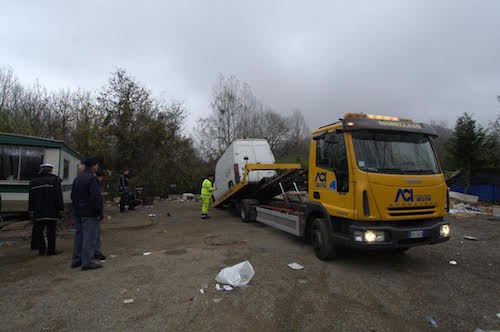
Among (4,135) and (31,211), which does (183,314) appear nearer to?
(31,211)

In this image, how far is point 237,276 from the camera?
4.09 metres

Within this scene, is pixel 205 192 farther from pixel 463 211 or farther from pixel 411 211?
pixel 463 211

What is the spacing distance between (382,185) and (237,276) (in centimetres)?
259

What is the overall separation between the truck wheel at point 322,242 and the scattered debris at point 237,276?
1.55m

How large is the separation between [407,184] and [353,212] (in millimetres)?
945

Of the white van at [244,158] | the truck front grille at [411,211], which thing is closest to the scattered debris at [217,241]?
the white van at [244,158]

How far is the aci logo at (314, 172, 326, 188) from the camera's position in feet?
17.2

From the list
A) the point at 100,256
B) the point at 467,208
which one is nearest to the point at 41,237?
the point at 100,256

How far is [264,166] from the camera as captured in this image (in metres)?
8.33

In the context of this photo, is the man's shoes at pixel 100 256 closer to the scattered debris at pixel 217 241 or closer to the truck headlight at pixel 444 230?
the scattered debris at pixel 217 241

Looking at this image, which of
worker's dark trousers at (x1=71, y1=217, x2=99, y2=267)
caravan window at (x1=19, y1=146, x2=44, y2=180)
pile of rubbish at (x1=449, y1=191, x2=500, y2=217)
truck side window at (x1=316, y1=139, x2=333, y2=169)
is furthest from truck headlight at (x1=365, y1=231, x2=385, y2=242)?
caravan window at (x1=19, y1=146, x2=44, y2=180)

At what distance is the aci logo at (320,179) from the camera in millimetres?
5234

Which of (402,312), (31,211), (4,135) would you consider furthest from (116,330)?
(4,135)

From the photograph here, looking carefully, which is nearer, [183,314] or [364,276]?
[183,314]
